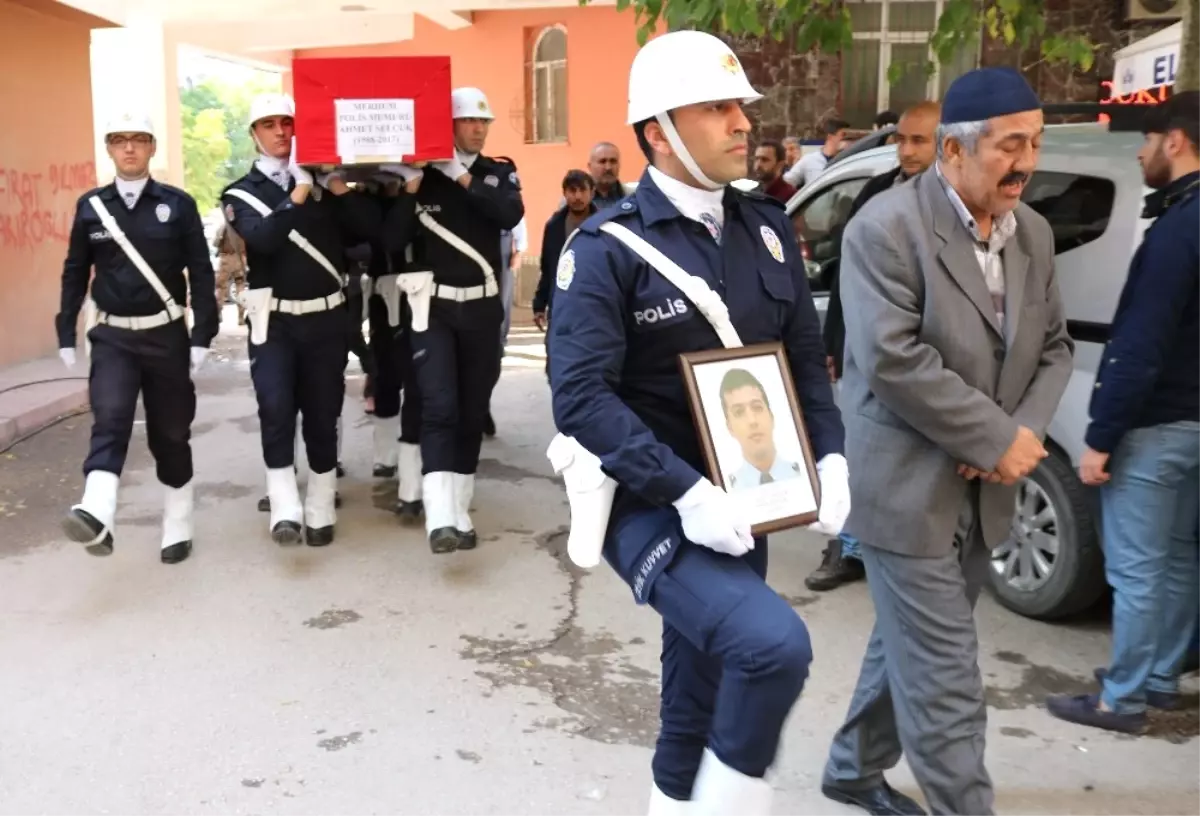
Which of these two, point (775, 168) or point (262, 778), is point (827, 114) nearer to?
point (775, 168)

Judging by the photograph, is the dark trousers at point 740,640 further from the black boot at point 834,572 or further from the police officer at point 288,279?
the police officer at point 288,279

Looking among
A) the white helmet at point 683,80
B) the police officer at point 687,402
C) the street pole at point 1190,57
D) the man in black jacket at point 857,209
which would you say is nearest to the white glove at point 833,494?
the police officer at point 687,402

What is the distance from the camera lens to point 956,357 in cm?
304

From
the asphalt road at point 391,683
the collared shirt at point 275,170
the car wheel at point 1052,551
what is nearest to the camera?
the asphalt road at point 391,683

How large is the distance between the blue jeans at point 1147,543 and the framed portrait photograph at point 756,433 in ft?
5.56

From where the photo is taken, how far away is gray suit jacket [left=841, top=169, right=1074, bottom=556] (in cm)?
300

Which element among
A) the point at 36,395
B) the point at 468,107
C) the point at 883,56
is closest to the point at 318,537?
the point at 468,107

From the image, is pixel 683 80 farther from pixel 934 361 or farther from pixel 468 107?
pixel 468 107

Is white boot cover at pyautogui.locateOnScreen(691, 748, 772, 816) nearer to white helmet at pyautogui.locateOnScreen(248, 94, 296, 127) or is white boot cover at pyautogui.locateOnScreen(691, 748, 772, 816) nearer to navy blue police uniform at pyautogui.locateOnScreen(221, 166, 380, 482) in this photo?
navy blue police uniform at pyautogui.locateOnScreen(221, 166, 380, 482)

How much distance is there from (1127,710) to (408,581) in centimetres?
321

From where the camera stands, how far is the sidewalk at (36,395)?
363 inches

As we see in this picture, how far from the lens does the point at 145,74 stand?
61.0 ft

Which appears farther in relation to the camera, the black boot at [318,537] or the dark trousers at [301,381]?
the black boot at [318,537]

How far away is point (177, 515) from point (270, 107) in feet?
6.94
